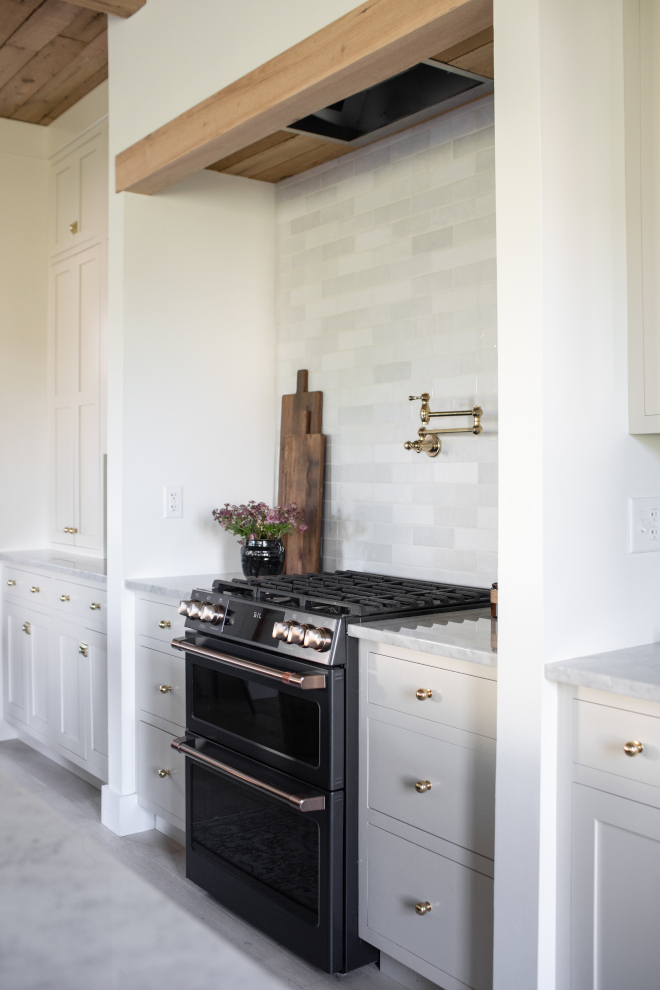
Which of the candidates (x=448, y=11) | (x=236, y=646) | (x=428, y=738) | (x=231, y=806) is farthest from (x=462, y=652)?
(x=448, y=11)

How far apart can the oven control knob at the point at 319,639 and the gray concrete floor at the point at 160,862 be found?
2.86 feet

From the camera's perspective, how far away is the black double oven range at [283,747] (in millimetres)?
2225

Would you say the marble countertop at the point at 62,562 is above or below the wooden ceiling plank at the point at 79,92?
below

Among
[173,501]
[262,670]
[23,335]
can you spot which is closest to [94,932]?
[262,670]

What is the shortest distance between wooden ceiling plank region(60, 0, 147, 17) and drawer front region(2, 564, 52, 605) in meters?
2.31

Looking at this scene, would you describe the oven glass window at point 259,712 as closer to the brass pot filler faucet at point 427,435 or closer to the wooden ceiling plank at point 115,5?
the brass pot filler faucet at point 427,435

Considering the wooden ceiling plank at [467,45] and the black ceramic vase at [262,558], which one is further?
the black ceramic vase at [262,558]

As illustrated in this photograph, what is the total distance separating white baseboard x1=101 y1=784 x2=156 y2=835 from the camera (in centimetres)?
329

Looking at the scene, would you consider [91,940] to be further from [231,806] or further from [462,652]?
[462,652]

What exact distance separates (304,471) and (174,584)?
663mm

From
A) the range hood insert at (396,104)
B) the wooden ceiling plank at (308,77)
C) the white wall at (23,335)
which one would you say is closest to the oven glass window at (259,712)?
the wooden ceiling plank at (308,77)

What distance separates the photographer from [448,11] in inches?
72.2

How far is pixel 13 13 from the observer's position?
330cm

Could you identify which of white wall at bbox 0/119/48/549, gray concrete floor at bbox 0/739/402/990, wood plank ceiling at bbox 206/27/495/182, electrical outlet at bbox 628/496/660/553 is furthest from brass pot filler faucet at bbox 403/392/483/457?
white wall at bbox 0/119/48/549
